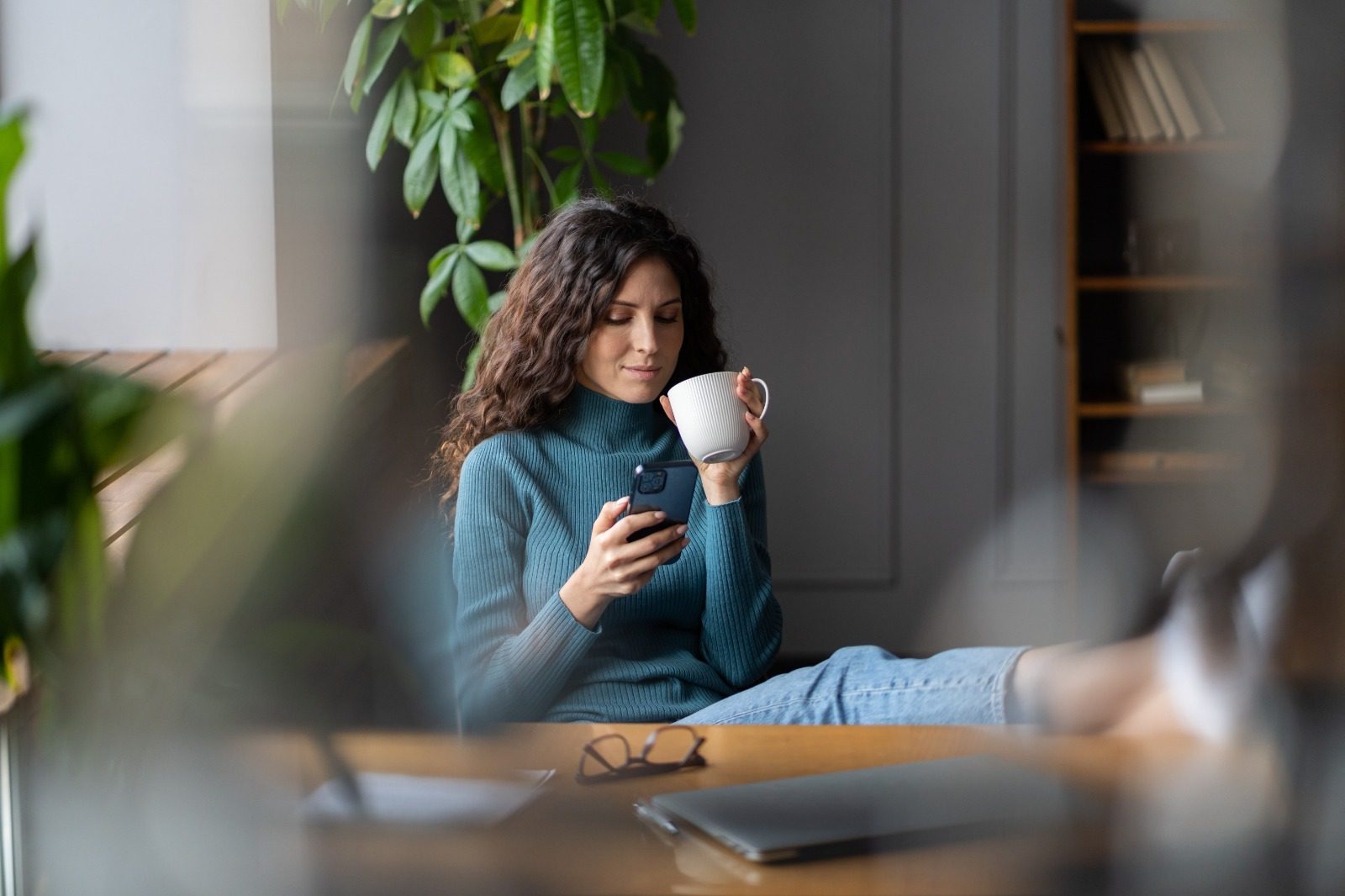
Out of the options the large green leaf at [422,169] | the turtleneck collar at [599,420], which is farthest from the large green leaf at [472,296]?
the turtleneck collar at [599,420]

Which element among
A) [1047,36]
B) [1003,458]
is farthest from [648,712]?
[1047,36]

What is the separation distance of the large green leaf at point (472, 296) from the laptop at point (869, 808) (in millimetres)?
1068

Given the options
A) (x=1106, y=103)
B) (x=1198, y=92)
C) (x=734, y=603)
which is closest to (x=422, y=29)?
(x=734, y=603)

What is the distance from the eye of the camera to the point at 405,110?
1.58m

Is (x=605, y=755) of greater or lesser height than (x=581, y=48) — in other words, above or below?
below

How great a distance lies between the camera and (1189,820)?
621 mm

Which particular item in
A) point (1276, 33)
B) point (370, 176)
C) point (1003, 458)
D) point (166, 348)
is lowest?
point (1003, 458)

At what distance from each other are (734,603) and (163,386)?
2.77ft

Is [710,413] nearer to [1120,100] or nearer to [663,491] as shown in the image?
[663,491]

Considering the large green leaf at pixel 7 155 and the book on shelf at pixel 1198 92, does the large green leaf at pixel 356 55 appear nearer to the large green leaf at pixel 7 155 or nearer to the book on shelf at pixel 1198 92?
the large green leaf at pixel 7 155

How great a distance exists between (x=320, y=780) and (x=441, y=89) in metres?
1.28

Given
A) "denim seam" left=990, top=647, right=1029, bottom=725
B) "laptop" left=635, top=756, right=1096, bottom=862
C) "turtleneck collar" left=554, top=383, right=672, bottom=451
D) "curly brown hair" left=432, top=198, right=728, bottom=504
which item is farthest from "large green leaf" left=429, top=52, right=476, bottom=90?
"laptop" left=635, top=756, right=1096, bottom=862

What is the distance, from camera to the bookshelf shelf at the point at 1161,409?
2385mm

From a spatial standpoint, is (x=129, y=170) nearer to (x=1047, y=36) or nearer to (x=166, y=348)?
(x=166, y=348)
